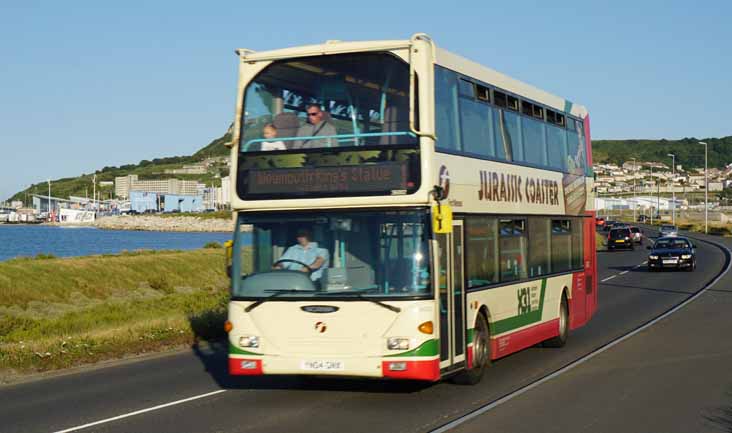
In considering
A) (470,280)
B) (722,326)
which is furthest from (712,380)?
(722,326)

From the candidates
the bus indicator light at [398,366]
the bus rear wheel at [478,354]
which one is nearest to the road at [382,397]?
the bus rear wheel at [478,354]

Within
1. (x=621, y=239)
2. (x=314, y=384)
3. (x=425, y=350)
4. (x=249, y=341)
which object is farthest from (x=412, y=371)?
(x=621, y=239)

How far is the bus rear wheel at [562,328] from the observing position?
1728 cm

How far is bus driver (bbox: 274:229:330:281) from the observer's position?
11.2 meters

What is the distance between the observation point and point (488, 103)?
13.7 metres

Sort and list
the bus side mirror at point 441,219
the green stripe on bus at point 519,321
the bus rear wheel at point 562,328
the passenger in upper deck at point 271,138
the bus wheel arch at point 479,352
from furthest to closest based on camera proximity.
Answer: the bus rear wheel at point 562,328 → the green stripe on bus at point 519,321 → the bus wheel arch at point 479,352 → the passenger in upper deck at point 271,138 → the bus side mirror at point 441,219

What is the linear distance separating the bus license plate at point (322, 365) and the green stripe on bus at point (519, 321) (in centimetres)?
315

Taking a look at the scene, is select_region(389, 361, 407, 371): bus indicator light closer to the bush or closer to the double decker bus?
the double decker bus

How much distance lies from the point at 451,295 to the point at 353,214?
154 cm

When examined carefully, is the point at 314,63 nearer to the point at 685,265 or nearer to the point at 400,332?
the point at 400,332

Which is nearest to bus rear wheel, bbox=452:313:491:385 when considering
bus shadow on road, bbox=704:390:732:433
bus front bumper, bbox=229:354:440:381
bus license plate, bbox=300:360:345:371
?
bus front bumper, bbox=229:354:440:381

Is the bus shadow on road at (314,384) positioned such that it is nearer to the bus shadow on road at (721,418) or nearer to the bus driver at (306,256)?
the bus driver at (306,256)

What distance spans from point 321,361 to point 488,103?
15.2 feet

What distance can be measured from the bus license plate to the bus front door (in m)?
1.17
